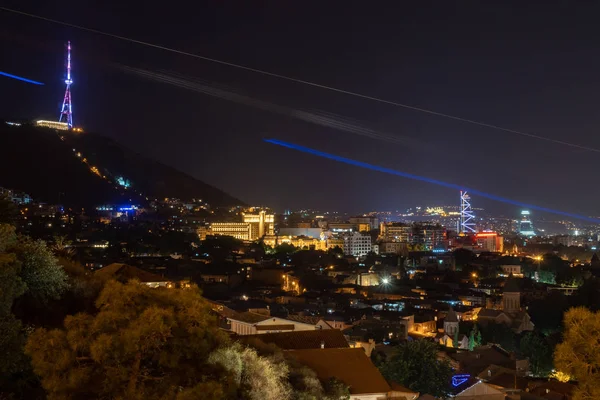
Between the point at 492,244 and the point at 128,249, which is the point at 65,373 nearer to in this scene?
the point at 128,249

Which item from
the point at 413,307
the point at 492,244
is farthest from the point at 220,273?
the point at 492,244

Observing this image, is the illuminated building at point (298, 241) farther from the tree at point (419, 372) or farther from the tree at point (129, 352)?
the tree at point (129, 352)

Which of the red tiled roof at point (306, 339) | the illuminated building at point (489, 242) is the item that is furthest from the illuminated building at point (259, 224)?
the red tiled roof at point (306, 339)

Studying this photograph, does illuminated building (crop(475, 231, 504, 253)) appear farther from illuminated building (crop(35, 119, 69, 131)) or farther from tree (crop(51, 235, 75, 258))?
tree (crop(51, 235, 75, 258))

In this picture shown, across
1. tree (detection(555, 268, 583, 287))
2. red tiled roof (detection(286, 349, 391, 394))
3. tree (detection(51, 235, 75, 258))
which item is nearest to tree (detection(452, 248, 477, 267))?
tree (detection(555, 268, 583, 287))

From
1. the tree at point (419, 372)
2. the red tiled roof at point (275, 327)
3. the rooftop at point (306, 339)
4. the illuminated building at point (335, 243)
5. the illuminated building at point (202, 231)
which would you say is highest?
the illuminated building at point (202, 231)

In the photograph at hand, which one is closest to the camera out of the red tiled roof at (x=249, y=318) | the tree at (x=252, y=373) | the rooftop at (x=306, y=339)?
the tree at (x=252, y=373)
